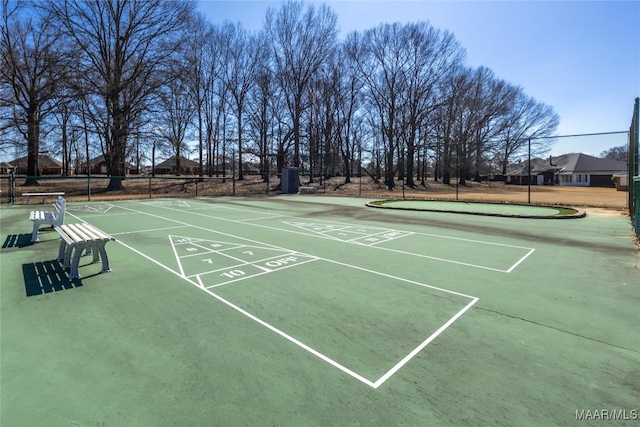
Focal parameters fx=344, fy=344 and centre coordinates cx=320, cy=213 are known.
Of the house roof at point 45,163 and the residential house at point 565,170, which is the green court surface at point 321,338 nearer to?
the residential house at point 565,170

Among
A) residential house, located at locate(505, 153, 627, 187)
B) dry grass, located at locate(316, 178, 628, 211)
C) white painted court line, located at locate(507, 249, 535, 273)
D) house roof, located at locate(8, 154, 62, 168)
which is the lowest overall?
white painted court line, located at locate(507, 249, 535, 273)

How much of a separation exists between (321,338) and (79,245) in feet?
14.2

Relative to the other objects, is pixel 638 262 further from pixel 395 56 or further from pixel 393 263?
pixel 395 56

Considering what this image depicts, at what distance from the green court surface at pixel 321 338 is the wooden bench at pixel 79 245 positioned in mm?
245

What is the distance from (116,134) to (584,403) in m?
33.7

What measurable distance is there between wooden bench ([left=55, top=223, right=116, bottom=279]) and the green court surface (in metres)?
0.25

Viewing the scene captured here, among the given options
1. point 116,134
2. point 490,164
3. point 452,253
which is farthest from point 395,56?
point 452,253

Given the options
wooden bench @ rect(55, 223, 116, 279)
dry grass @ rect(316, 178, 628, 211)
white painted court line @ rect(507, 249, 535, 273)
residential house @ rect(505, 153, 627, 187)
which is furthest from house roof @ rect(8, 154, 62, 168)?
residential house @ rect(505, 153, 627, 187)

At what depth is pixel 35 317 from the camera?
13.6 ft

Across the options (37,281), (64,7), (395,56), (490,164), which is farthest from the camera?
(490,164)

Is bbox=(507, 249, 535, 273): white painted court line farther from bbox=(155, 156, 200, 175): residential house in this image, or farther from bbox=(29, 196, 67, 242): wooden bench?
bbox=(155, 156, 200, 175): residential house

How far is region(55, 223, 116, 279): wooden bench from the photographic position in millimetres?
5512

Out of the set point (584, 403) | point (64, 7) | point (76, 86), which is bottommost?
point (584, 403)

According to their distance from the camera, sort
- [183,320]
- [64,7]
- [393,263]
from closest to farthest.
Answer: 1. [183,320]
2. [393,263]
3. [64,7]
